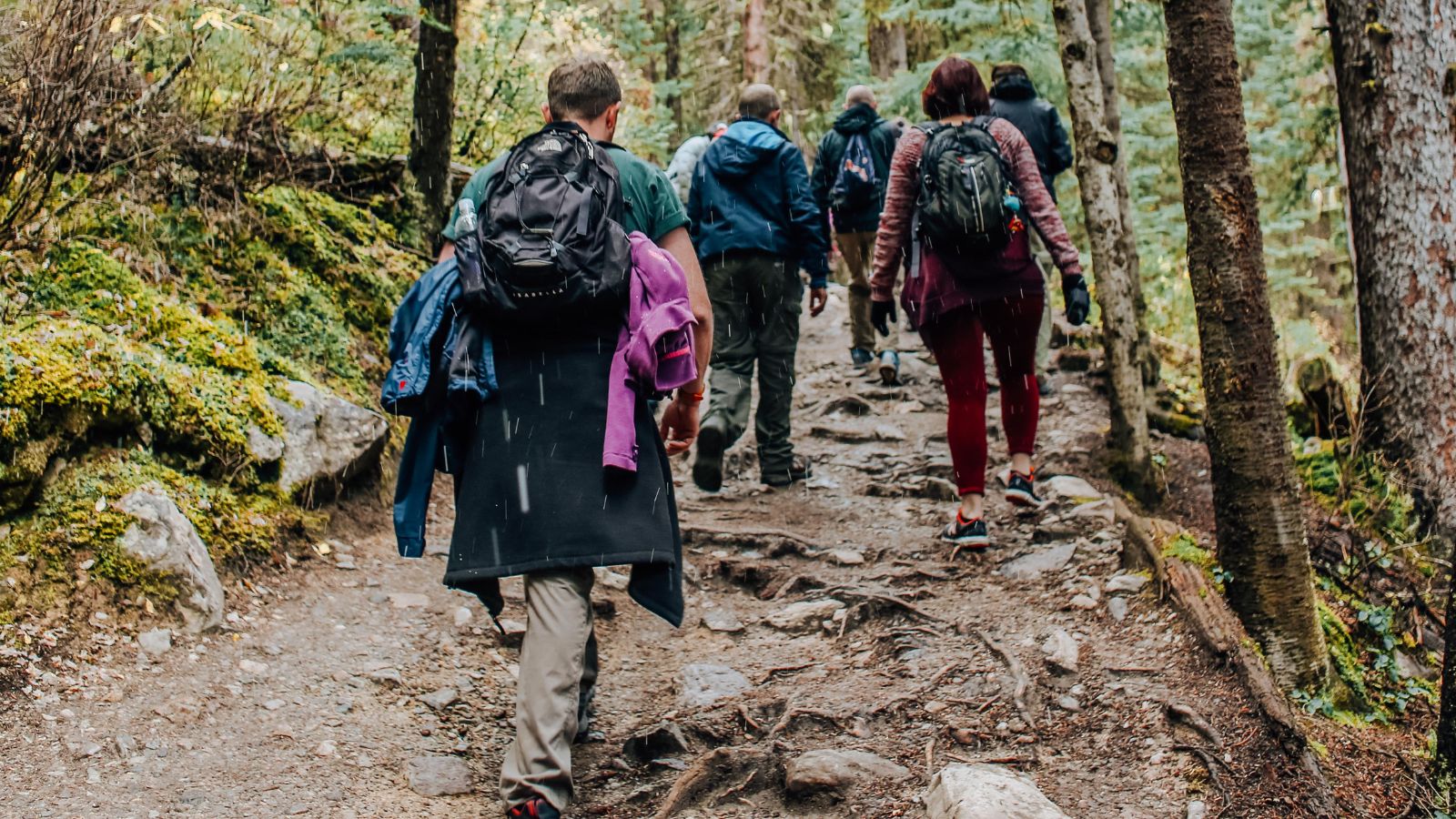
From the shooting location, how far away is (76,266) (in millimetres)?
5496

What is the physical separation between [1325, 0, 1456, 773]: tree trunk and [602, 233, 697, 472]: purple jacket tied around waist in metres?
5.05

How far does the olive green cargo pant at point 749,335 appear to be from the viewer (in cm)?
709

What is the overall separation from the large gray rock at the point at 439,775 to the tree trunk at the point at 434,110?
4975 millimetres

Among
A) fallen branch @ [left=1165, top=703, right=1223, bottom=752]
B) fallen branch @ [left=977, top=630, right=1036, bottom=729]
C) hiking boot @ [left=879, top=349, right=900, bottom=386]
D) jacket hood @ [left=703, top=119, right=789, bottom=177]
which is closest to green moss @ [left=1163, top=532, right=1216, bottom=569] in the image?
fallen branch @ [left=977, top=630, right=1036, bottom=729]

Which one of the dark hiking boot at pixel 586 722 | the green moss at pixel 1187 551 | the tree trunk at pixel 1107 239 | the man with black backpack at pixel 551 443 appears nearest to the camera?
the man with black backpack at pixel 551 443

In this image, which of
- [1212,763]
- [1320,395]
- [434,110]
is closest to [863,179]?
[434,110]

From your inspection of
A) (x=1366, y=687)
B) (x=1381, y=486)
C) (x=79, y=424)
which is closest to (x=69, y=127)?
(x=79, y=424)

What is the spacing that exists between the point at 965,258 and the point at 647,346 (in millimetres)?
2771

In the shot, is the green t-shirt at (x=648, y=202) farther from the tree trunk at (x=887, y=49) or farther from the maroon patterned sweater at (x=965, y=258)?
the tree trunk at (x=887, y=49)

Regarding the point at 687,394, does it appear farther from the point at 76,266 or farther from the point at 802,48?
the point at 802,48

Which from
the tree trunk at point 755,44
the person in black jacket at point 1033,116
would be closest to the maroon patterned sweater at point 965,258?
the person in black jacket at point 1033,116

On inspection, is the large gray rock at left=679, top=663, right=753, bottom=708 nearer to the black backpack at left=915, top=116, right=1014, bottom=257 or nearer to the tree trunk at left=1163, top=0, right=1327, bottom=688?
Result: the tree trunk at left=1163, top=0, right=1327, bottom=688

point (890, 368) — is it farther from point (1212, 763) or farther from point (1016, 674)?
point (1212, 763)

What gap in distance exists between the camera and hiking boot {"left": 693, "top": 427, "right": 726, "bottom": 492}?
22.7ft
